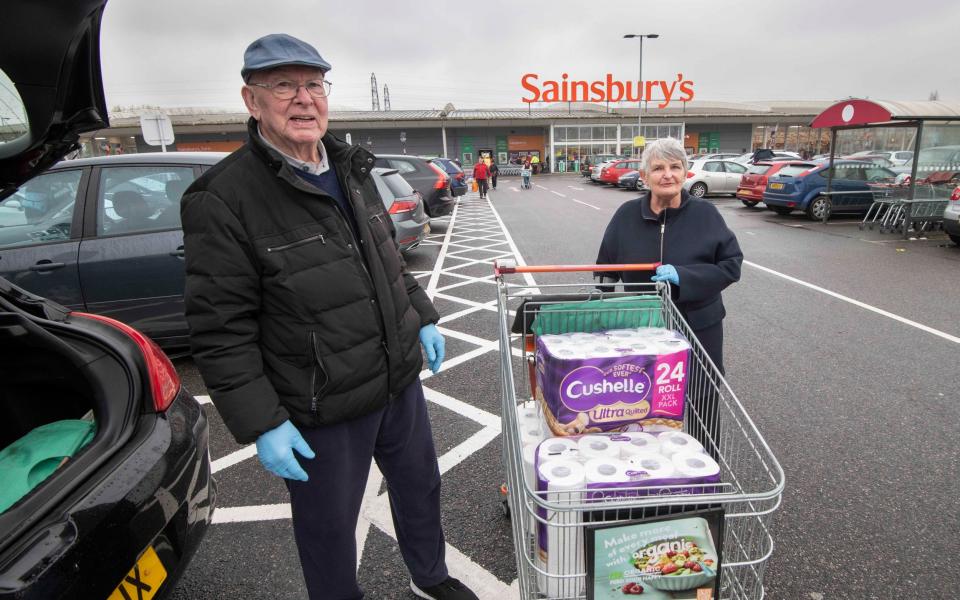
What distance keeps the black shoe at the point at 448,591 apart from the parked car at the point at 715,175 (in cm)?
1913

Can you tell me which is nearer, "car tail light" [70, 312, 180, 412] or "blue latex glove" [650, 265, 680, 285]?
"car tail light" [70, 312, 180, 412]

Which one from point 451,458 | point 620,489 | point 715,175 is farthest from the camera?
point 715,175

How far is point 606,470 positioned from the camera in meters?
1.49

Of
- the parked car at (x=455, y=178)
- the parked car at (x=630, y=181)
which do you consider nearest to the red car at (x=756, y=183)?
the parked car at (x=630, y=181)

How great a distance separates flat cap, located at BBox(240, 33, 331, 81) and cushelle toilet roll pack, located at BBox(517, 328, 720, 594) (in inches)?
45.9

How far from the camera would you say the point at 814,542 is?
2400 mm

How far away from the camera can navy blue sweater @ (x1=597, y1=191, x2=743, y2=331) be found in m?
2.30

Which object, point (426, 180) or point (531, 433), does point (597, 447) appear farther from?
point (426, 180)

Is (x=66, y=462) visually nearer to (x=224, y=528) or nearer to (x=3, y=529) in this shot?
(x=3, y=529)

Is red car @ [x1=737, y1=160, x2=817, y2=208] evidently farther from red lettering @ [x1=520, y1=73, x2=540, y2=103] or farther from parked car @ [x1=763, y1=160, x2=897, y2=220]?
red lettering @ [x1=520, y1=73, x2=540, y2=103]

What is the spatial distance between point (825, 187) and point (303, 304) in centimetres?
1448

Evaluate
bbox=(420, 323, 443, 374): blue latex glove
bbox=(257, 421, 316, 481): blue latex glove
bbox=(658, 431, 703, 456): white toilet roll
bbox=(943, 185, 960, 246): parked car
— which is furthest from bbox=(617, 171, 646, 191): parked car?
bbox=(257, 421, 316, 481): blue latex glove

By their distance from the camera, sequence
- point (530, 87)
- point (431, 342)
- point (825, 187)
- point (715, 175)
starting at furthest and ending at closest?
1. point (530, 87)
2. point (715, 175)
3. point (825, 187)
4. point (431, 342)

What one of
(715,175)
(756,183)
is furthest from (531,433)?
(715,175)
